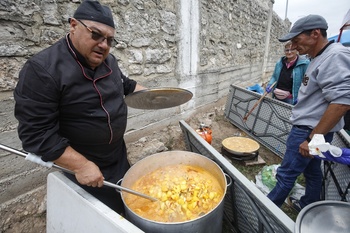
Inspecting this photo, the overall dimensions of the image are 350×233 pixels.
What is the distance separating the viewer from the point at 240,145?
3.62 m

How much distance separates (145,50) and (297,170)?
2.58 metres

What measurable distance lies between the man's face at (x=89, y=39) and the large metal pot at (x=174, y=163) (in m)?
0.99

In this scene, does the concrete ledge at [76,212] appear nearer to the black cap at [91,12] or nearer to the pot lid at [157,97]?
the pot lid at [157,97]

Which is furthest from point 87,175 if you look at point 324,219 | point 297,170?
point 297,170

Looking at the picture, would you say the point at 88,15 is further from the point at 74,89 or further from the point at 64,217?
the point at 64,217

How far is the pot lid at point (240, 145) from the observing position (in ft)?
11.3

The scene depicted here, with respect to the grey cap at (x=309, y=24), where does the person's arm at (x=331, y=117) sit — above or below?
below

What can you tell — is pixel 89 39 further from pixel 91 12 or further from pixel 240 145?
pixel 240 145

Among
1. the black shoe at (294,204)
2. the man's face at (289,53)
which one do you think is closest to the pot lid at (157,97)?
the black shoe at (294,204)

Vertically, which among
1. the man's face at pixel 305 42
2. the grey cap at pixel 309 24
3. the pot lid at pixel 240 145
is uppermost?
the grey cap at pixel 309 24

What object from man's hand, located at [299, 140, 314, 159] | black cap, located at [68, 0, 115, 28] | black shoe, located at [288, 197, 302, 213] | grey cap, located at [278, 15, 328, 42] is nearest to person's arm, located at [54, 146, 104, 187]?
black cap, located at [68, 0, 115, 28]

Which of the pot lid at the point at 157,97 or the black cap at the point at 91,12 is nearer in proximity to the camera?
the black cap at the point at 91,12

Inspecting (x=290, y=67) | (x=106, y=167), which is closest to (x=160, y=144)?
(x=106, y=167)

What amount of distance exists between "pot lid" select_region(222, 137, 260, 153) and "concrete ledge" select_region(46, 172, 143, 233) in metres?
2.66
